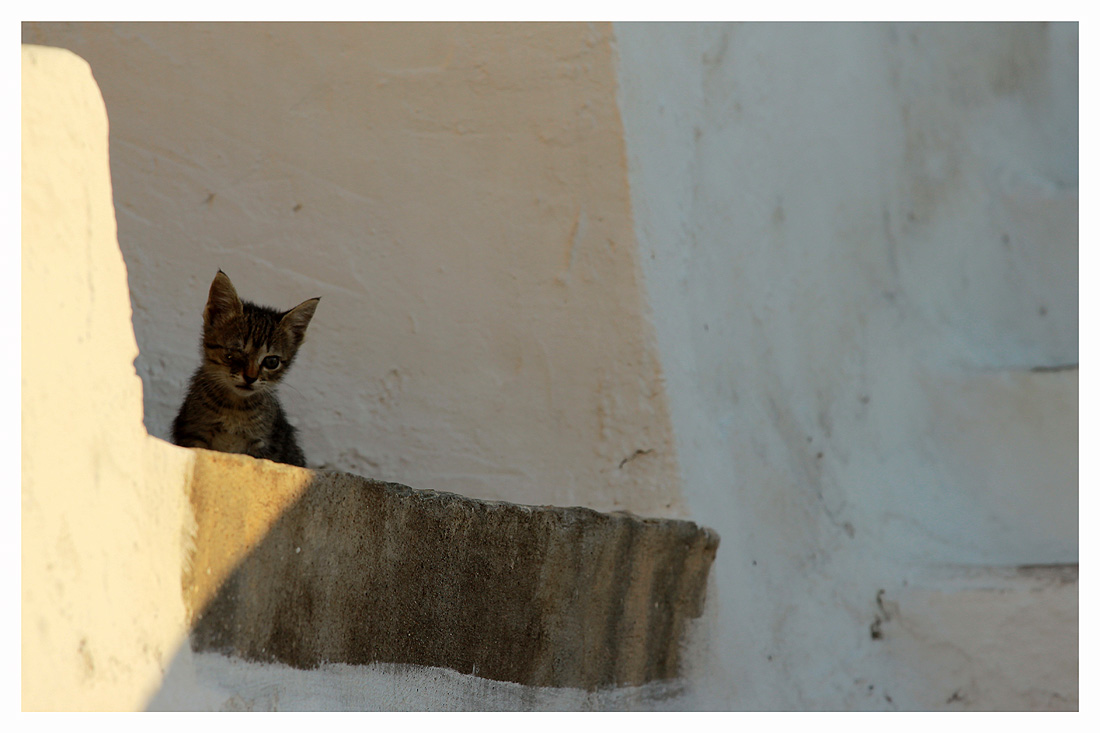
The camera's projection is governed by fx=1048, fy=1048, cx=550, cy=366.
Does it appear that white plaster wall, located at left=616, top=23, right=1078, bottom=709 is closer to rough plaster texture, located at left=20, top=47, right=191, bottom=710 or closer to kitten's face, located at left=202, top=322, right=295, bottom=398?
kitten's face, located at left=202, top=322, right=295, bottom=398

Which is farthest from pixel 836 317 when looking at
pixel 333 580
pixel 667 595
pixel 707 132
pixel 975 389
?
pixel 333 580

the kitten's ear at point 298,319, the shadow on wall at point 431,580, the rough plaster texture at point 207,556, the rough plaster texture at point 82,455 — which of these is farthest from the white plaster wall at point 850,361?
the rough plaster texture at point 82,455

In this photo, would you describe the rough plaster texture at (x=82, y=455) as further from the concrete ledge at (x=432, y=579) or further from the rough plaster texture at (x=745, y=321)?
the rough plaster texture at (x=745, y=321)

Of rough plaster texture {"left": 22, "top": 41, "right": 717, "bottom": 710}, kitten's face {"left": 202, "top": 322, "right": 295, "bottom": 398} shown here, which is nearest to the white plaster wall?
rough plaster texture {"left": 22, "top": 41, "right": 717, "bottom": 710}

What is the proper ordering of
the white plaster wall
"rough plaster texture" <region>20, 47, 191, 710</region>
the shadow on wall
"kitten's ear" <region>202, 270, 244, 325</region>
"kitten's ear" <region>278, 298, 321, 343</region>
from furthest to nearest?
1. the white plaster wall
2. "kitten's ear" <region>278, 298, 321, 343</region>
3. "kitten's ear" <region>202, 270, 244, 325</region>
4. the shadow on wall
5. "rough plaster texture" <region>20, 47, 191, 710</region>

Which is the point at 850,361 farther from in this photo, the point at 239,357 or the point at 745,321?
the point at 239,357

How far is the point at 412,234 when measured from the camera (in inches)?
108

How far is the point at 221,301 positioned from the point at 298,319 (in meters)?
0.18

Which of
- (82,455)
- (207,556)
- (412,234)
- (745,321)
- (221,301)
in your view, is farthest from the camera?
(745,321)

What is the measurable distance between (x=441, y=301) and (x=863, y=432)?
57.5 inches

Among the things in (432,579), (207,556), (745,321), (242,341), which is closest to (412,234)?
(242,341)

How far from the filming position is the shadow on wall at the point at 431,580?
4.95 feet

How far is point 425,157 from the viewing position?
107 inches

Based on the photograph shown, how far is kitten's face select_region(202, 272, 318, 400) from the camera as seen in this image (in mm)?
2271
